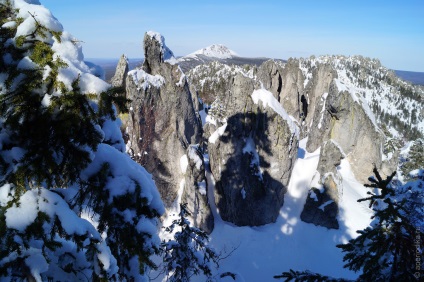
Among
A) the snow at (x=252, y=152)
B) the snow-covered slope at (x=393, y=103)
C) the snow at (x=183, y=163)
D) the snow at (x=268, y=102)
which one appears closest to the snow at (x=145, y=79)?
the snow at (x=183, y=163)

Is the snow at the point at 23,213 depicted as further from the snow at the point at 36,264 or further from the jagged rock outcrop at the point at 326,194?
the jagged rock outcrop at the point at 326,194

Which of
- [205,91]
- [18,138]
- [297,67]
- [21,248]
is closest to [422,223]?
[21,248]

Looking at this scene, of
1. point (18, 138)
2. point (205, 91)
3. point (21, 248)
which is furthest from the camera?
point (205, 91)

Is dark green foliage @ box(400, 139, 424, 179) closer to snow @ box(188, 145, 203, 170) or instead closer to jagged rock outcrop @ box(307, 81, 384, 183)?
jagged rock outcrop @ box(307, 81, 384, 183)

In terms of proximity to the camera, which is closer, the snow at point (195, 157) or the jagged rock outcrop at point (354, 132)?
the snow at point (195, 157)

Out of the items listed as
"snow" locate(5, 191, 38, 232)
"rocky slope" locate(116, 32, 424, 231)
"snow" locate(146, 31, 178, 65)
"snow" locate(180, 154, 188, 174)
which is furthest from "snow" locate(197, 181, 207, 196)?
"snow" locate(5, 191, 38, 232)

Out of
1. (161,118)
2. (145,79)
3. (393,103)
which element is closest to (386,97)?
(393,103)

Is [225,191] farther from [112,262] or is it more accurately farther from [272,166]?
[112,262]
